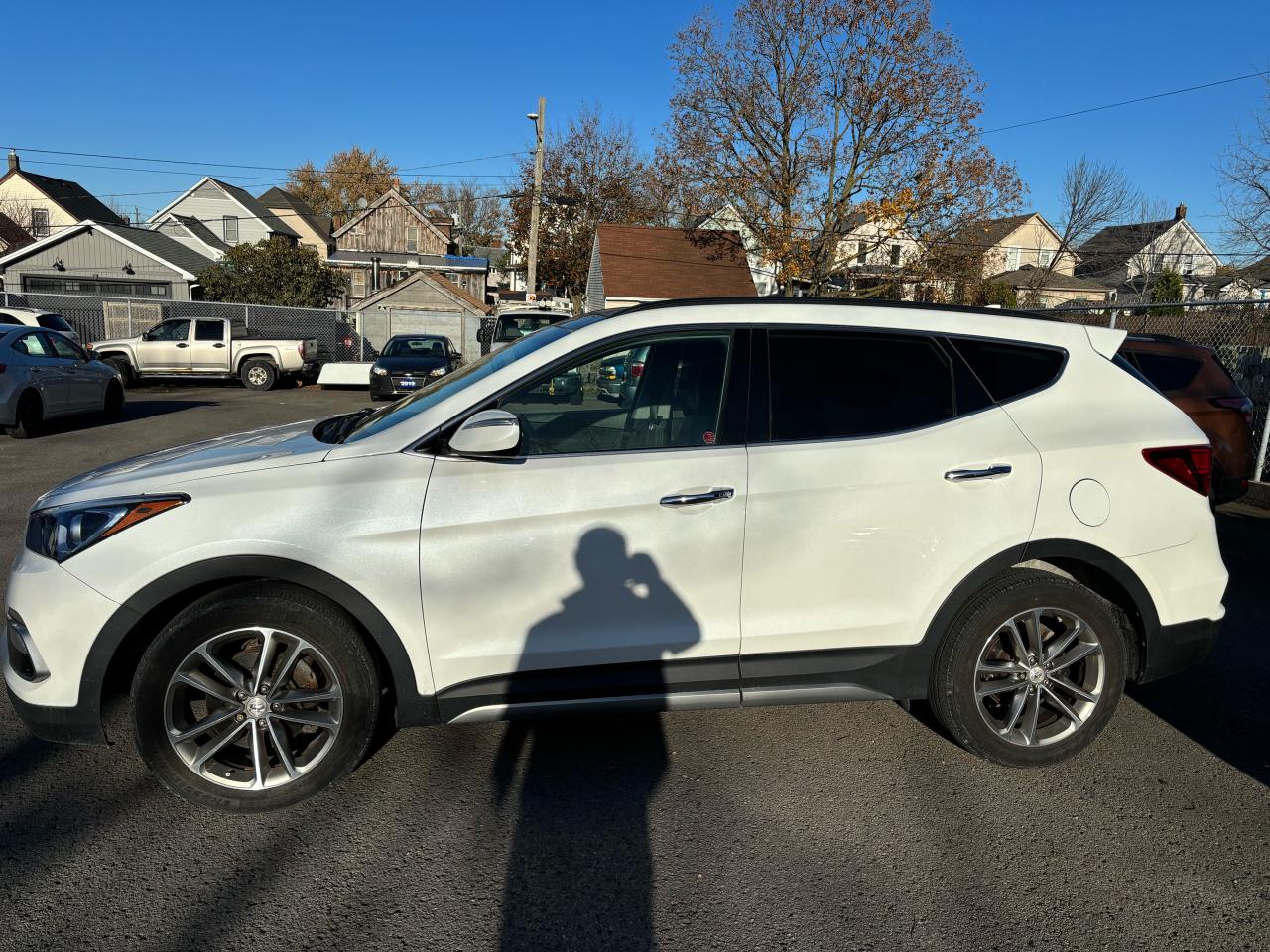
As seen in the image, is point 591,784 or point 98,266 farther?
point 98,266

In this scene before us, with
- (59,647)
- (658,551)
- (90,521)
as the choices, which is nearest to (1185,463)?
(658,551)

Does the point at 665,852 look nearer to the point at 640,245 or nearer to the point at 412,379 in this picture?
the point at 412,379

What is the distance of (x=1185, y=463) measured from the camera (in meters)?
3.51

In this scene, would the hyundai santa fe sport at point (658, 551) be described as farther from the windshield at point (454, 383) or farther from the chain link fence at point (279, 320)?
the chain link fence at point (279, 320)

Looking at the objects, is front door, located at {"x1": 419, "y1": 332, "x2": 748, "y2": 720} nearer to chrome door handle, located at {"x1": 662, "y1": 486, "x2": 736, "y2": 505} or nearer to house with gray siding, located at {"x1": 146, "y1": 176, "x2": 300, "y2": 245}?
chrome door handle, located at {"x1": 662, "y1": 486, "x2": 736, "y2": 505}

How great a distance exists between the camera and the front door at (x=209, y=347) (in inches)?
869

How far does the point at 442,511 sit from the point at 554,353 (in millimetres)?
761

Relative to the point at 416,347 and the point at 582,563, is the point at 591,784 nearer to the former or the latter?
the point at 582,563

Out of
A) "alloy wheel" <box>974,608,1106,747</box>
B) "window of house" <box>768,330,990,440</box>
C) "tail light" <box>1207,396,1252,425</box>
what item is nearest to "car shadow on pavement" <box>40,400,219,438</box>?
"window of house" <box>768,330,990,440</box>

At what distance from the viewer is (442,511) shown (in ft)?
10.00

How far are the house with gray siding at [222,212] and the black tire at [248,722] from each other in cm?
5317

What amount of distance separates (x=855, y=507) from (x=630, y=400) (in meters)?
0.97

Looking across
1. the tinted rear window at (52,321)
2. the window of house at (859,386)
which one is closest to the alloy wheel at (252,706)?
the window of house at (859,386)

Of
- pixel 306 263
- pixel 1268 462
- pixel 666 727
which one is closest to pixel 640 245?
pixel 306 263
